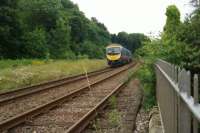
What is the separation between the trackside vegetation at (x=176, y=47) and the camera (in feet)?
19.9

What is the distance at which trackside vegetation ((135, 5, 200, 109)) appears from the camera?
19.9ft

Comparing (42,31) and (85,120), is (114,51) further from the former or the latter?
(85,120)

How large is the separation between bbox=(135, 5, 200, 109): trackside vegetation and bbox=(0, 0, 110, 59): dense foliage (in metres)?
36.4

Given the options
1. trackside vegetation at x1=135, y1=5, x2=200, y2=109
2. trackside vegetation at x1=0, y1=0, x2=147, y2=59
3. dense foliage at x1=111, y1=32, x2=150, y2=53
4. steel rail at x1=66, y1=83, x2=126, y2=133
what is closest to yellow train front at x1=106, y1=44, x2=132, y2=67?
trackside vegetation at x1=0, y1=0, x2=147, y2=59

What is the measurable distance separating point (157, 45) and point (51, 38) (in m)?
66.1

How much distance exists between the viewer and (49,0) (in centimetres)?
8250

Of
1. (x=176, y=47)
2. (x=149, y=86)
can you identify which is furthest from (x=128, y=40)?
(x=176, y=47)

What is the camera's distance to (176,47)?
337 inches

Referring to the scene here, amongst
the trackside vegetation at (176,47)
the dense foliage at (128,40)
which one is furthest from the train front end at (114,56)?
the dense foliage at (128,40)

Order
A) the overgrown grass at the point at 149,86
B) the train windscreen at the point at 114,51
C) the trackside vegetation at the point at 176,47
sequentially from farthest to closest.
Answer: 1. the train windscreen at the point at 114,51
2. the overgrown grass at the point at 149,86
3. the trackside vegetation at the point at 176,47

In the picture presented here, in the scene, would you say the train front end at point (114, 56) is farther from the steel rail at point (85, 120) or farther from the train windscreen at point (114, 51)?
the steel rail at point (85, 120)

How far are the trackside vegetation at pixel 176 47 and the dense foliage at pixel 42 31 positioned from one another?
119 feet

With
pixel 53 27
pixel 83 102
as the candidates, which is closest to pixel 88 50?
pixel 53 27

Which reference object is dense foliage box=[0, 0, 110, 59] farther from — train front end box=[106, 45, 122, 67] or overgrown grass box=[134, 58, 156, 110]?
overgrown grass box=[134, 58, 156, 110]
